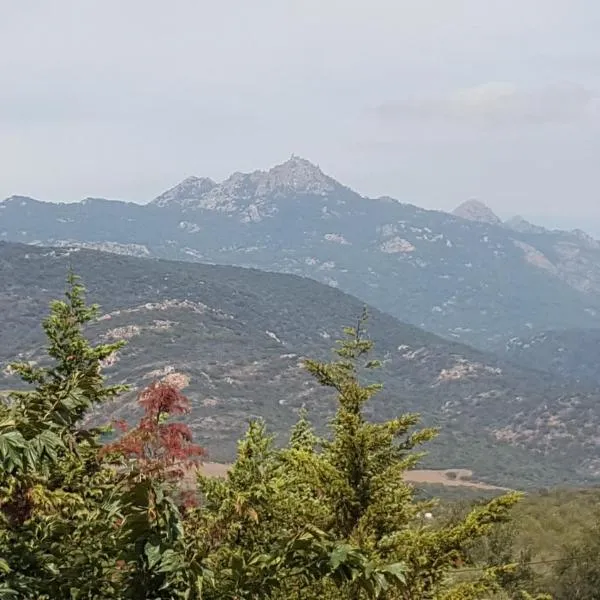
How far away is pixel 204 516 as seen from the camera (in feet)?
25.3

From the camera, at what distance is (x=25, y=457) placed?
3975 mm

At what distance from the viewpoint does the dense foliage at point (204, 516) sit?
4.59 meters

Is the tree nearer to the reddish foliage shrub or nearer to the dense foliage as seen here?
the dense foliage

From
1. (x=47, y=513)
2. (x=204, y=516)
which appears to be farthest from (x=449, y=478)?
(x=47, y=513)

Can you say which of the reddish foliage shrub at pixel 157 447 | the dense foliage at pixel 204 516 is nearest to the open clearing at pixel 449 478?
the dense foliage at pixel 204 516

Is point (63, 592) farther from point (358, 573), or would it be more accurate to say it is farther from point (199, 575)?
point (358, 573)

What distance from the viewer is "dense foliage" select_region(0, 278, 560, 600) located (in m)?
4.59

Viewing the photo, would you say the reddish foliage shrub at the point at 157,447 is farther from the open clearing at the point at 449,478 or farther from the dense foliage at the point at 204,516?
the open clearing at the point at 449,478

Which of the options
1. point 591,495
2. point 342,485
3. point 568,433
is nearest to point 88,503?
point 342,485

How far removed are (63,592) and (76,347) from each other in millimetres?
9911

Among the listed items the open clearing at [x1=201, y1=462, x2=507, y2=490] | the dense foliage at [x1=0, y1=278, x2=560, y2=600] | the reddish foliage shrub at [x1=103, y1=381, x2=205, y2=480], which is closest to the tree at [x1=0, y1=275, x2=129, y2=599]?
the dense foliage at [x1=0, y1=278, x2=560, y2=600]

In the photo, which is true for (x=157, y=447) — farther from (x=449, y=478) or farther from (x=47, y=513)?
(x=449, y=478)

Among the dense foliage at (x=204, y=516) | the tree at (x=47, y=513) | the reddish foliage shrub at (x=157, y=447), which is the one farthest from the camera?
the reddish foliage shrub at (x=157, y=447)

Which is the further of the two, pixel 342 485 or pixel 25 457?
pixel 342 485
